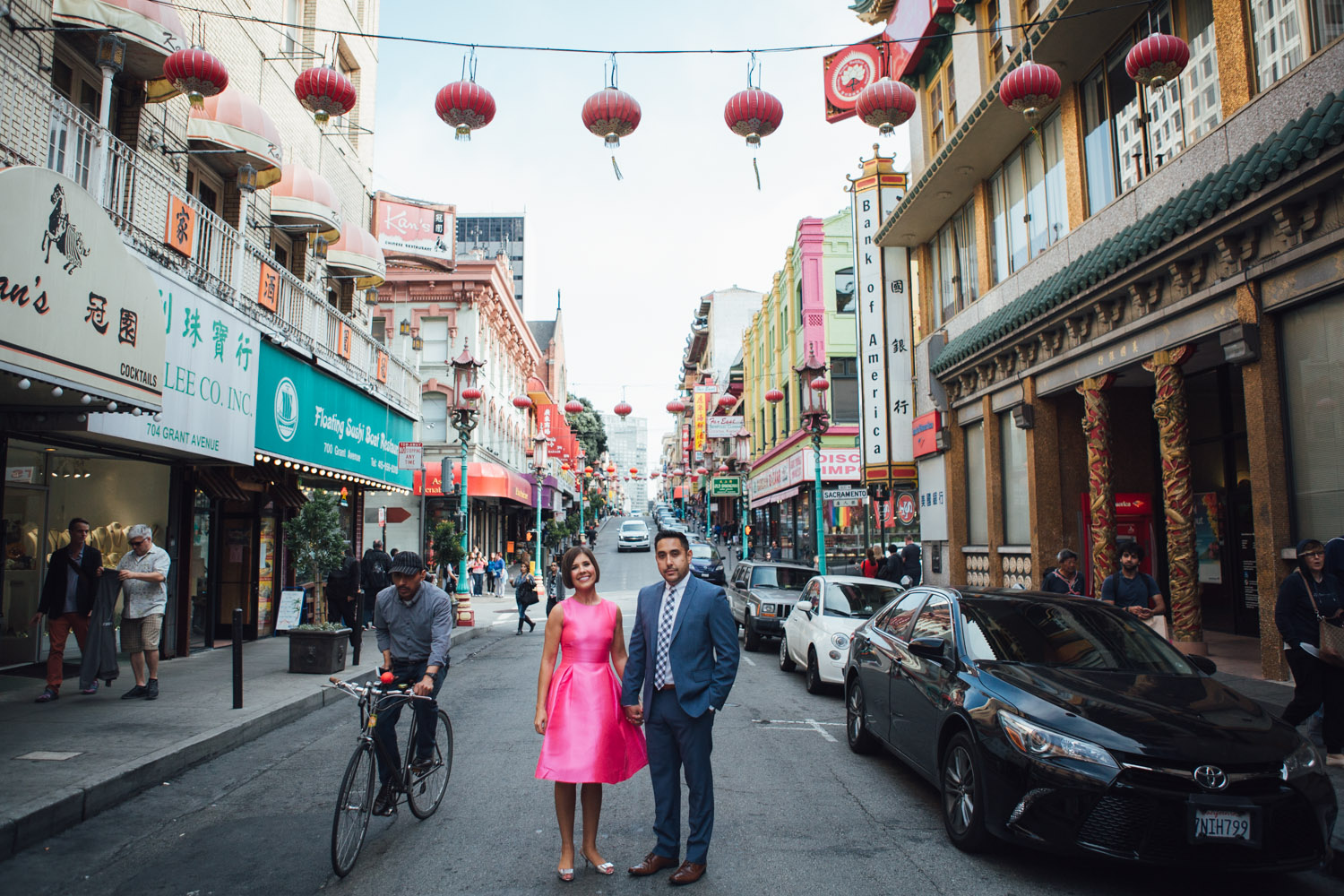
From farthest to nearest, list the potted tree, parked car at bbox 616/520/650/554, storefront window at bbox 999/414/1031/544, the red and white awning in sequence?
parked car at bbox 616/520/650/554 → storefront window at bbox 999/414/1031/544 → the red and white awning → the potted tree

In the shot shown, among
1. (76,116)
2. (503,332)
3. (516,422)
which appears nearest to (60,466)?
(76,116)

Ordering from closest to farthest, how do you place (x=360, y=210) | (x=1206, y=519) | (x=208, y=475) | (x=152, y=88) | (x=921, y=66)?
(x=152, y=88) < (x=208, y=475) < (x=1206, y=519) < (x=921, y=66) < (x=360, y=210)

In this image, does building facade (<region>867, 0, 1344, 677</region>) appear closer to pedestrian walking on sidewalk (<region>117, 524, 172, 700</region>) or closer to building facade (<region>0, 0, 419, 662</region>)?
building facade (<region>0, 0, 419, 662</region>)

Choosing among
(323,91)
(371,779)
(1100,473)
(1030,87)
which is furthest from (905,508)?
(371,779)

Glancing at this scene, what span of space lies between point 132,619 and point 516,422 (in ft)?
126

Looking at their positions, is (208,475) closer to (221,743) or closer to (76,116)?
(76,116)

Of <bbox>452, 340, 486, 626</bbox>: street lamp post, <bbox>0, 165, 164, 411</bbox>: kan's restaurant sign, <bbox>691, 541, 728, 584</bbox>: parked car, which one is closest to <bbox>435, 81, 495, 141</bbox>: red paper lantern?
<bbox>0, 165, 164, 411</bbox>: kan's restaurant sign

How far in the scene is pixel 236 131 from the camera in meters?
12.7

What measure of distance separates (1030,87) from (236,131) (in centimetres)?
1067

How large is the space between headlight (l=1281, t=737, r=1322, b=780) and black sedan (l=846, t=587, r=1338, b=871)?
0.01 m

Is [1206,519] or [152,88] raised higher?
[152,88]

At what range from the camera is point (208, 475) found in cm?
1391

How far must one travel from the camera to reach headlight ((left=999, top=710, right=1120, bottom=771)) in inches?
181

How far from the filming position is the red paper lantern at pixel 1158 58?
9.79 metres
